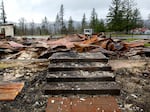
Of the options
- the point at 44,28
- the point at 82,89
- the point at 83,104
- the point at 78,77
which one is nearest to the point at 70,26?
the point at 44,28

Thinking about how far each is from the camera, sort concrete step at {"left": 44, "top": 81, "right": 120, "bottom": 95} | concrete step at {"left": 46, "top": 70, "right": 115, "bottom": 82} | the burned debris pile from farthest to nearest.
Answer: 1. the burned debris pile
2. concrete step at {"left": 46, "top": 70, "right": 115, "bottom": 82}
3. concrete step at {"left": 44, "top": 81, "right": 120, "bottom": 95}

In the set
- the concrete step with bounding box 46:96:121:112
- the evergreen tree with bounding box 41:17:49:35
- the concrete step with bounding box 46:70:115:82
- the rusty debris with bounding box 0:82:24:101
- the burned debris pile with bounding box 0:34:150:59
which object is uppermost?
the evergreen tree with bounding box 41:17:49:35

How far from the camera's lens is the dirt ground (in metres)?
2.90

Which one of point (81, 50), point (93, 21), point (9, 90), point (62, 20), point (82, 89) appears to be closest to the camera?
point (82, 89)

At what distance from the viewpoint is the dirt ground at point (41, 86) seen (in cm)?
290

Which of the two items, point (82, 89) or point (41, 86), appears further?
point (41, 86)

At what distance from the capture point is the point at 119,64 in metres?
4.82

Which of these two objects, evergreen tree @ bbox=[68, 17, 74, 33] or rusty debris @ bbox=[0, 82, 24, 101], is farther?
evergreen tree @ bbox=[68, 17, 74, 33]

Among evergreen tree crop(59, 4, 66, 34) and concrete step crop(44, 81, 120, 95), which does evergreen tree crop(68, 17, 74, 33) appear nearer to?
evergreen tree crop(59, 4, 66, 34)

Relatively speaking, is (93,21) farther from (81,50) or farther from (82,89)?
(82,89)

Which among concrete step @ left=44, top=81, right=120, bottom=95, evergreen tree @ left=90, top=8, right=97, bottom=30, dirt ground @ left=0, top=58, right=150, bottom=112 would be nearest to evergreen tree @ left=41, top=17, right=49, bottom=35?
evergreen tree @ left=90, top=8, right=97, bottom=30

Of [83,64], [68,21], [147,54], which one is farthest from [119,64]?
[68,21]

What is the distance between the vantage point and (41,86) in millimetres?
3553

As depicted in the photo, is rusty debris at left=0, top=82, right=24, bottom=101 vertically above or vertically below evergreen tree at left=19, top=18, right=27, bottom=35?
below
